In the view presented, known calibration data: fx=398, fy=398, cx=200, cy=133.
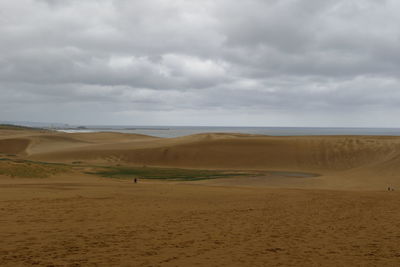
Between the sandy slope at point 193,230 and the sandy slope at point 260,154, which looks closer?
the sandy slope at point 193,230

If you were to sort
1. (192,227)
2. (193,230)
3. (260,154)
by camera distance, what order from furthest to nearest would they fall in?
(260,154), (192,227), (193,230)

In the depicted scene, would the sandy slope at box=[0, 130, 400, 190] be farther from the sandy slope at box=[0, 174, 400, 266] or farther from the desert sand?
the sandy slope at box=[0, 174, 400, 266]

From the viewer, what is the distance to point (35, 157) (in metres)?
47.6

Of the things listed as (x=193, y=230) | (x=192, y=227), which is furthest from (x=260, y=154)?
(x=193, y=230)

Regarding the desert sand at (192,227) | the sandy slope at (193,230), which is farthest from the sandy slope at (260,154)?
the sandy slope at (193,230)

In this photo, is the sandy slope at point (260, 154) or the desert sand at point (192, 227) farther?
the sandy slope at point (260, 154)

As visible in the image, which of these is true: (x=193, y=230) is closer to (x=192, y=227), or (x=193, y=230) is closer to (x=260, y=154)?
(x=192, y=227)

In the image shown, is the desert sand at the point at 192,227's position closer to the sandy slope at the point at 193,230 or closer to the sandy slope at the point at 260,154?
the sandy slope at the point at 193,230

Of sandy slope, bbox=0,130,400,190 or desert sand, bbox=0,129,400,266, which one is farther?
sandy slope, bbox=0,130,400,190

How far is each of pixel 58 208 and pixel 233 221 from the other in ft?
18.1

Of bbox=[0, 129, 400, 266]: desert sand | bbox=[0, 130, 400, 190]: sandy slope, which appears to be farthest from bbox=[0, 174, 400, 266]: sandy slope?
bbox=[0, 130, 400, 190]: sandy slope

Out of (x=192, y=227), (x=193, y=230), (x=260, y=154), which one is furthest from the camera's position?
(x=260, y=154)

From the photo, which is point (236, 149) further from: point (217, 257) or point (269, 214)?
point (217, 257)

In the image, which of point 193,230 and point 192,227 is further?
point 192,227
